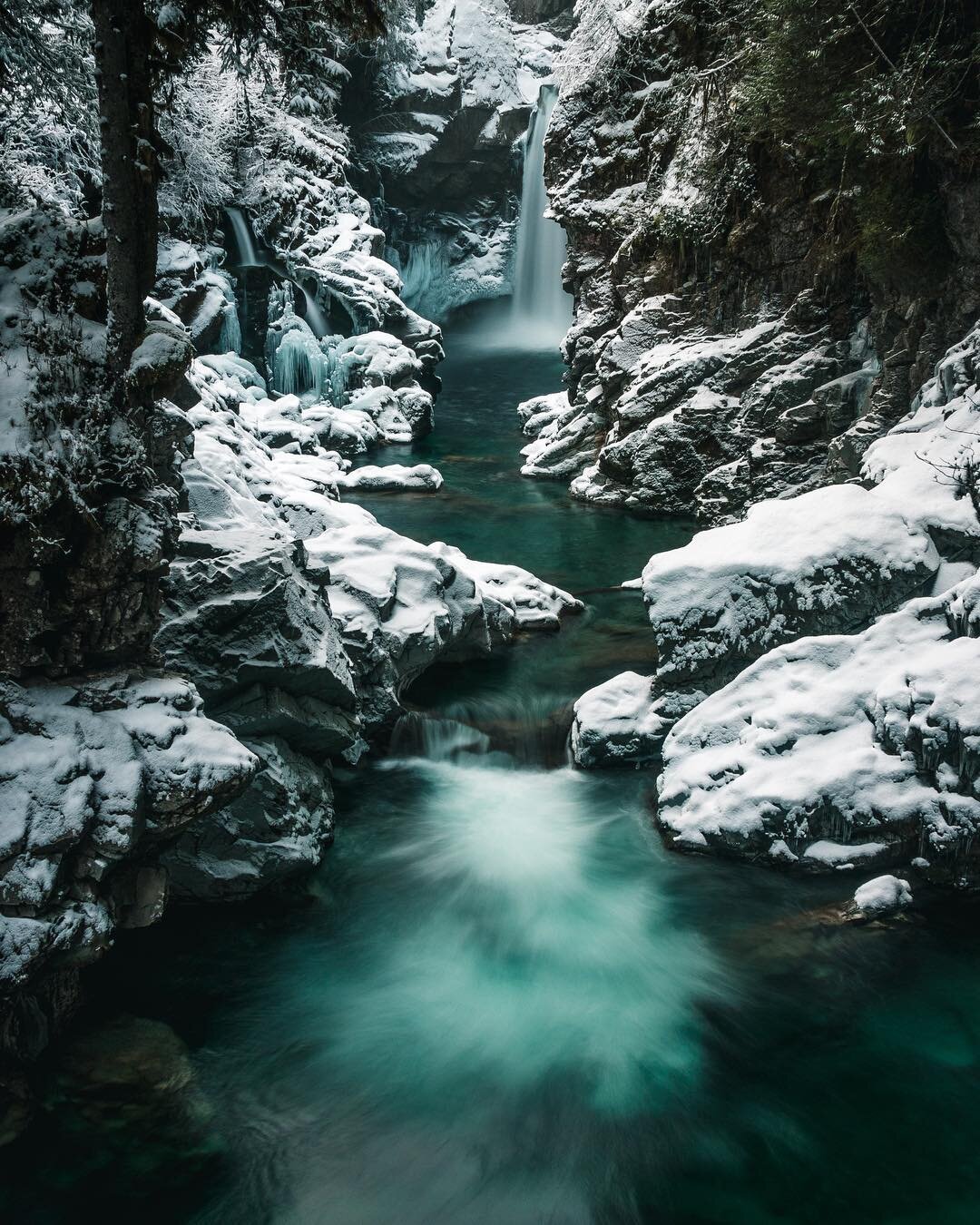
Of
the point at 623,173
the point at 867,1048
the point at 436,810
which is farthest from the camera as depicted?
the point at 623,173

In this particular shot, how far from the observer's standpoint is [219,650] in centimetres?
552

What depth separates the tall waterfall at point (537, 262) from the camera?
Result: 1304 inches

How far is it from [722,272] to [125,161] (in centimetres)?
1307

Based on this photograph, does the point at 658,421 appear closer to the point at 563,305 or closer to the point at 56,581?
the point at 56,581

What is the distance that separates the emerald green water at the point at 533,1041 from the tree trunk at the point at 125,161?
359cm

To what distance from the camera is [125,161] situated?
4156mm

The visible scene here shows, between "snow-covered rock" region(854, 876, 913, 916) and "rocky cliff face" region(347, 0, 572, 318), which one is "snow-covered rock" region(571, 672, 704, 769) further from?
"rocky cliff face" region(347, 0, 572, 318)

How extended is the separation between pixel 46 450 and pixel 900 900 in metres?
5.32

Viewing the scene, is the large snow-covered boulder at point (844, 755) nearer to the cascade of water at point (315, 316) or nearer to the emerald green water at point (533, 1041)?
the emerald green water at point (533, 1041)

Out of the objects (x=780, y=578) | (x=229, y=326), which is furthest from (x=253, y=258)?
(x=780, y=578)

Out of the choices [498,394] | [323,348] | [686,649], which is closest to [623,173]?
[323,348]

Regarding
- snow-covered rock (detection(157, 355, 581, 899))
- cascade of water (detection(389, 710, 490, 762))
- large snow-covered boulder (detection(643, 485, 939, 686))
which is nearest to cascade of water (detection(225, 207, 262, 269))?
snow-covered rock (detection(157, 355, 581, 899))

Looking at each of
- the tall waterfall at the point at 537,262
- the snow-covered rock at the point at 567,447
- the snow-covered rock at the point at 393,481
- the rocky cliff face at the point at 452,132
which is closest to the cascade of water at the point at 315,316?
the snow-covered rock at the point at 393,481

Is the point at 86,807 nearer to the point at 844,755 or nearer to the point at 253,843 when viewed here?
the point at 253,843
